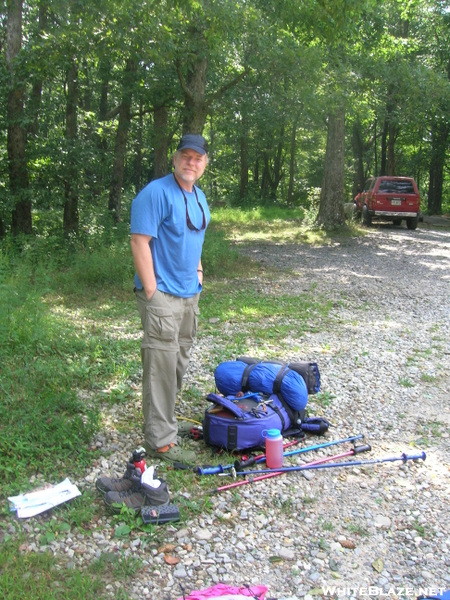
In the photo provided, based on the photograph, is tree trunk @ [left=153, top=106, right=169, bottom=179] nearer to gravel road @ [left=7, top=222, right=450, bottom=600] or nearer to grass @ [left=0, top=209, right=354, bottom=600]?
grass @ [left=0, top=209, right=354, bottom=600]

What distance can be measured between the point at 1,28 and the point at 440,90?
11504 millimetres

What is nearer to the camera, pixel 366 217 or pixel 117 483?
pixel 117 483

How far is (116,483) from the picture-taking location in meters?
3.48

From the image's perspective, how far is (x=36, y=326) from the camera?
5793 mm

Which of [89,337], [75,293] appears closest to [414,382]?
[89,337]

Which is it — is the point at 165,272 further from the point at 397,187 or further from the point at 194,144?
the point at 397,187

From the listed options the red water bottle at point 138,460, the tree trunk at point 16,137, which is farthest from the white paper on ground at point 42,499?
the tree trunk at point 16,137

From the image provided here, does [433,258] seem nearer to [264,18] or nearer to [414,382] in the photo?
[264,18]

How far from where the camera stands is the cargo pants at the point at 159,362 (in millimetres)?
3729

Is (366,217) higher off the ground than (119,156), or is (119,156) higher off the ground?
(119,156)

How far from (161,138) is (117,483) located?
15.0m

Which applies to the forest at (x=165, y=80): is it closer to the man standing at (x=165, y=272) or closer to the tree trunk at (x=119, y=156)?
the tree trunk at (x=119, y=156)

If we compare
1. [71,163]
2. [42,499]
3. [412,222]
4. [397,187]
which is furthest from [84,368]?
[412,222]

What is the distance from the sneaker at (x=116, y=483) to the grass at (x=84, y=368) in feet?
0.29
